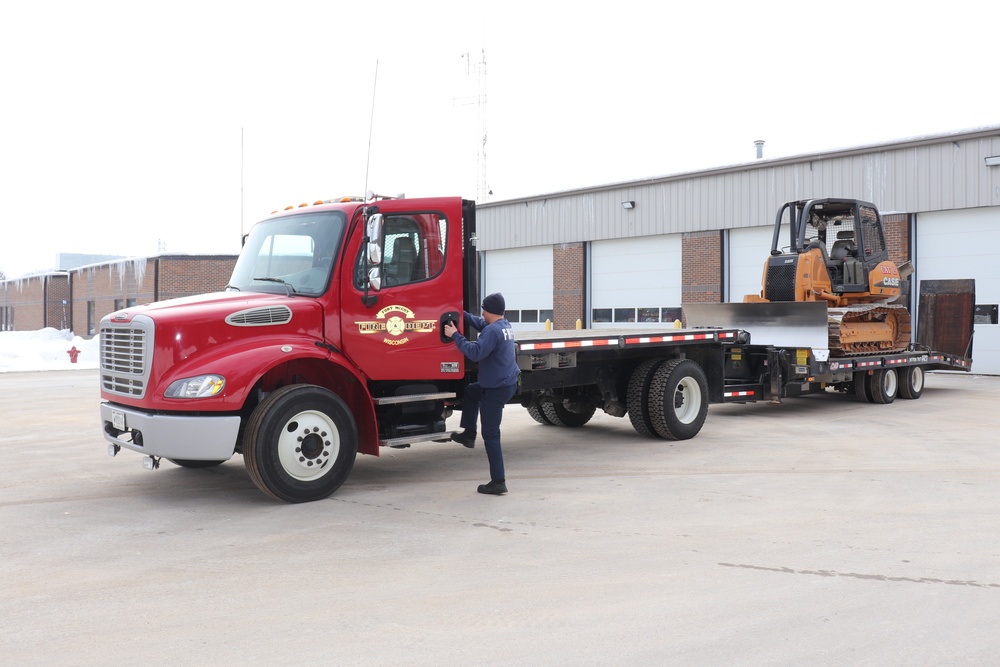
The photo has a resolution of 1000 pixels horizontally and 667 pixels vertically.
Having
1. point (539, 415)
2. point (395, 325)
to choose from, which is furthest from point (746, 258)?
point (395, 325)

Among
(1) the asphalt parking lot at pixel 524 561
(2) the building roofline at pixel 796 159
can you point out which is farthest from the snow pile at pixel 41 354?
(1) the asphalt parking lot at pixel 524 561

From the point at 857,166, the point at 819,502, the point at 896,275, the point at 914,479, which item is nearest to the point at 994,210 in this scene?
the point at 857,166

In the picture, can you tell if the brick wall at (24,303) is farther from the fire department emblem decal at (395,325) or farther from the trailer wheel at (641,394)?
the fire department emblem decal at (395,325)

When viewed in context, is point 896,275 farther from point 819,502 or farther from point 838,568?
point 838,568

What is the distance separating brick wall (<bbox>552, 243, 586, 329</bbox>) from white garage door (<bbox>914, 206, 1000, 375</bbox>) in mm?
11289

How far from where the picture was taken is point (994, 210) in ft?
67.8

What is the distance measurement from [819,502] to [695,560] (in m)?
2.18

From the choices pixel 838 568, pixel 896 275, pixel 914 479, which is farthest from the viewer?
pixel 896 275

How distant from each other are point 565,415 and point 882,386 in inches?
246

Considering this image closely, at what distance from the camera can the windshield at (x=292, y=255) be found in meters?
7.88

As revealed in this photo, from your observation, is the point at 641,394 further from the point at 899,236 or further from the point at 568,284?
the point at 568,284

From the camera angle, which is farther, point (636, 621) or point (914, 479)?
point (914, 479)

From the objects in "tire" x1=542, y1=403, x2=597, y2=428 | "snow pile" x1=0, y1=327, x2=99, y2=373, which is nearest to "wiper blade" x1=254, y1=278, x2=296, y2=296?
"tire" x1=542, y1=403, x2=597, y2=428

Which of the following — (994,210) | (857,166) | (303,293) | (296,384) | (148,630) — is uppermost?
(857,166)
